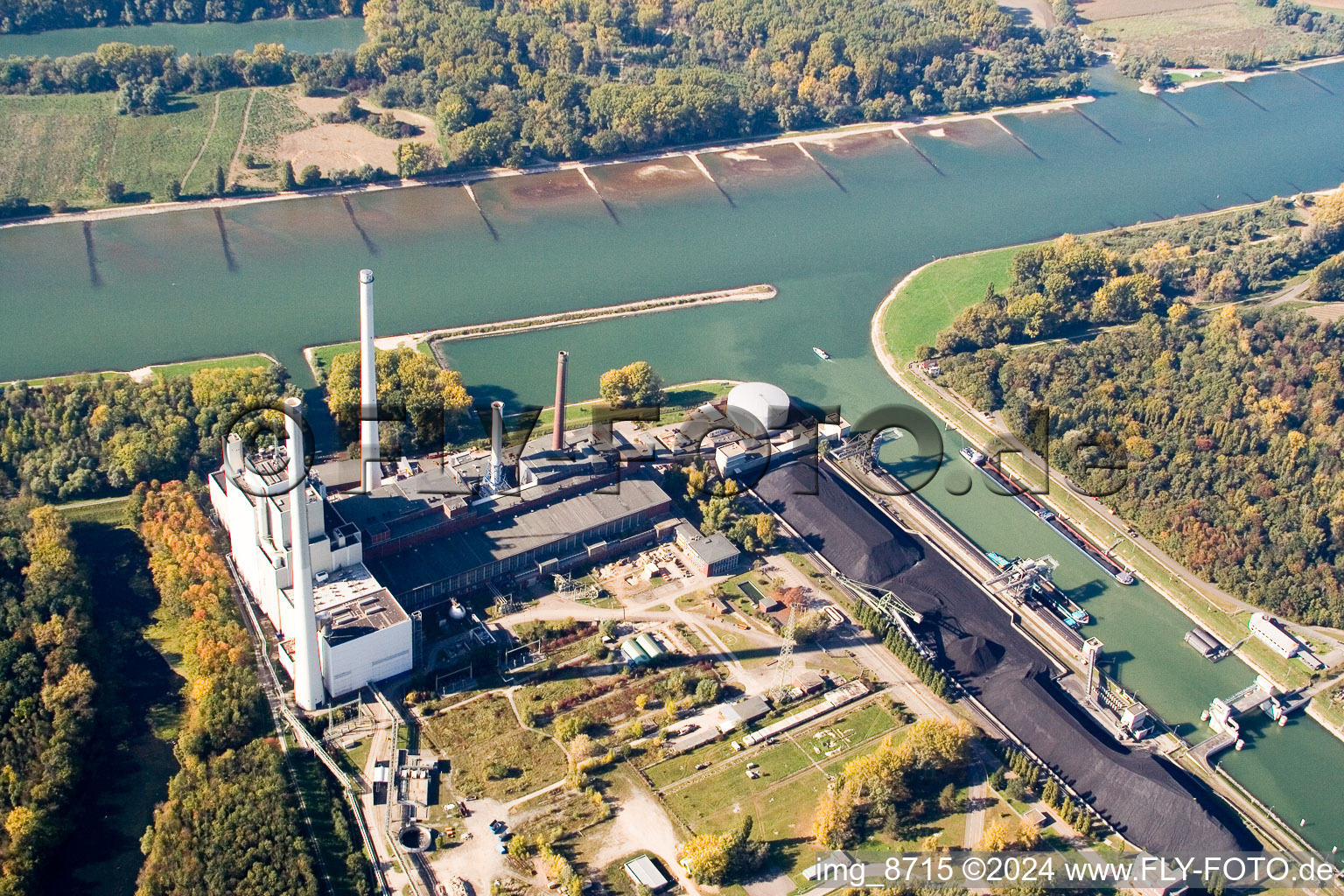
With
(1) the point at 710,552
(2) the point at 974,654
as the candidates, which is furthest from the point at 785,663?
(2) the point at 974,654

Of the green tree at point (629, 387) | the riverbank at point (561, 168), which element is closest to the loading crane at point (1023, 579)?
the green tree at point (629, 387)

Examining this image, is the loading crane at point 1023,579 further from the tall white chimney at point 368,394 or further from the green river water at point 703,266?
the tall white chimney at point 368,394

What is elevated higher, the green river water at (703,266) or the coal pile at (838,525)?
the green river water at (703,266)

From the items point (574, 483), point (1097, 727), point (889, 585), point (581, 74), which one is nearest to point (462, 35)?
point (581, 74)

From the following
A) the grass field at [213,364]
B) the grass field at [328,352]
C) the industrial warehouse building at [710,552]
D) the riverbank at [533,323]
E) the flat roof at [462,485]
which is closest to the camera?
the flat roof at [462,485]

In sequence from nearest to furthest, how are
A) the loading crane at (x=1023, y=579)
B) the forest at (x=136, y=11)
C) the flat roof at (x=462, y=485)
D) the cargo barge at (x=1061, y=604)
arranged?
the flat roof at (x=462, y=485)
the cargo barge at (x=1061, y=604)
the loading crane at (x=1023, y=579)
the forest at (x=136, y=11)

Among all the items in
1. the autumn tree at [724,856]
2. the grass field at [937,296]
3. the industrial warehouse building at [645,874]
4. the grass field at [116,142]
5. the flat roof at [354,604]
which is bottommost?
the industrial warehouse building at [645,874]

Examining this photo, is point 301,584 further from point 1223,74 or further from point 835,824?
point 1223,74

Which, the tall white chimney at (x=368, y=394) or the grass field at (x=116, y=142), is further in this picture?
the grass field at (x=116, y=142)

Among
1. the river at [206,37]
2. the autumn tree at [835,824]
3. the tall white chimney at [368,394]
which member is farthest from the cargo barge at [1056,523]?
the river at [206,37]
